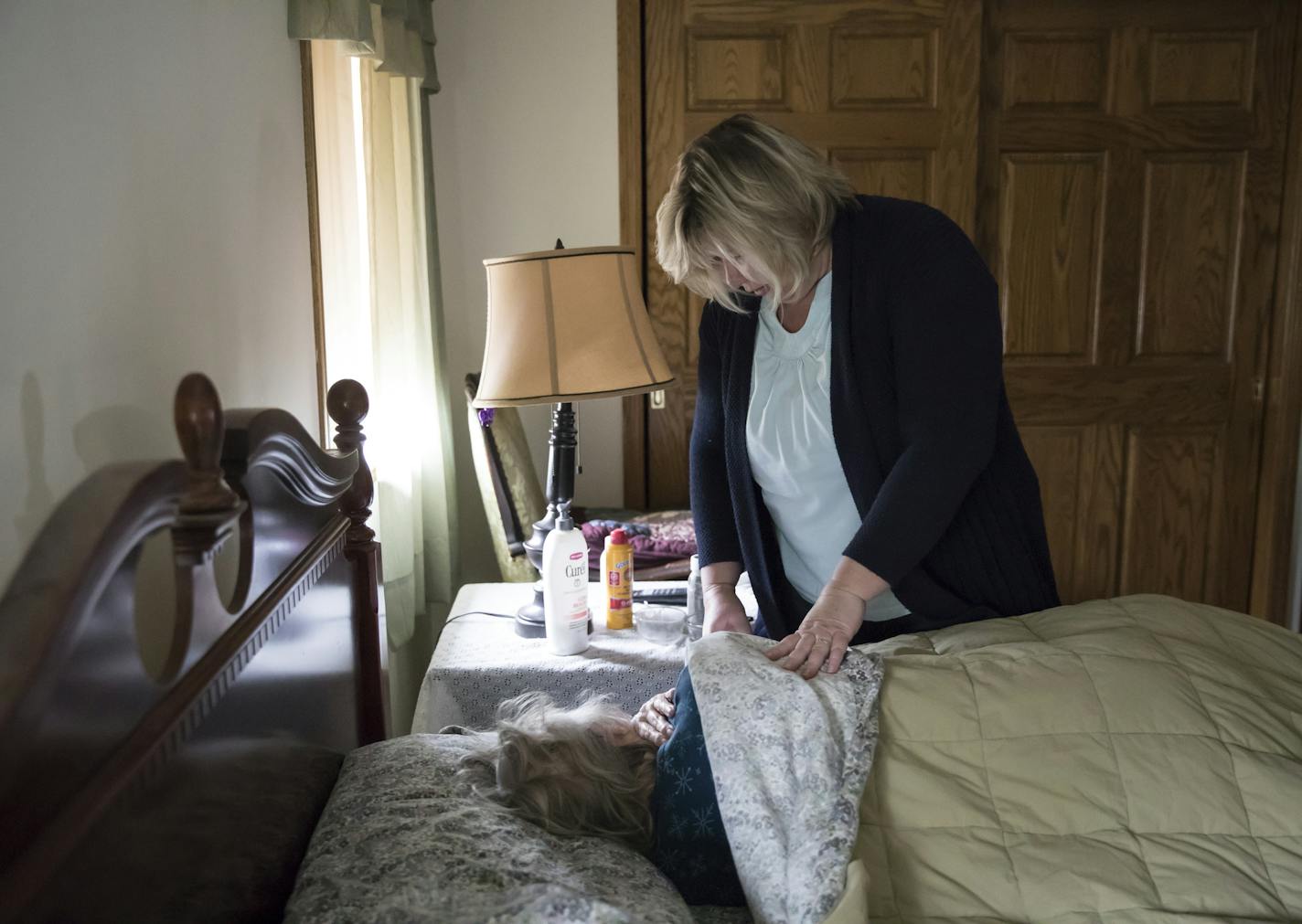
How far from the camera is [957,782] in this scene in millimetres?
1140

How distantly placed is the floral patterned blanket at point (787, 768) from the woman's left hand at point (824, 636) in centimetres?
2

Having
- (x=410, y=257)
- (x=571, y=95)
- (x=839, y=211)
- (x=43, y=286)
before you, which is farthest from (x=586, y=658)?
(x=571, y=95)

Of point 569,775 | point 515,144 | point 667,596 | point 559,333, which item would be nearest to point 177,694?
point 569,775

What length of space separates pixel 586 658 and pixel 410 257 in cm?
122

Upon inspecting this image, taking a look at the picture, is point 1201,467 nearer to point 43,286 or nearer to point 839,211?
point 839,211

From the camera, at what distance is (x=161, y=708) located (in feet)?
2.43

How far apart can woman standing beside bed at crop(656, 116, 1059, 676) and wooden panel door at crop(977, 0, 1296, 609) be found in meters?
1.95

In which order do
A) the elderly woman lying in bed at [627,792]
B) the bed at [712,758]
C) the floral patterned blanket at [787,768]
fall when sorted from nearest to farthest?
the bed at [712,758] < the floral patterned blanket at [787,768] < the elderly woman lying in bed at [627,792]

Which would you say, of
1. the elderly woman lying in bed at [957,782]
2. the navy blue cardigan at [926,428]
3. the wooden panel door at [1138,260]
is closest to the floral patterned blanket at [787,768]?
the elderly woman lying in bed at [957,782]

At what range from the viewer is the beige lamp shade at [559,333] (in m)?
1.74

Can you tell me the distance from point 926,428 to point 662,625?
66 cm

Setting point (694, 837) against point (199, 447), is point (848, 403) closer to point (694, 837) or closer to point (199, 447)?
point (694, 837)

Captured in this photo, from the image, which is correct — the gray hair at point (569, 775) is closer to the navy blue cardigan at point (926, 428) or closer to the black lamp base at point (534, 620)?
the navy blue cardigan at point (926, 428)

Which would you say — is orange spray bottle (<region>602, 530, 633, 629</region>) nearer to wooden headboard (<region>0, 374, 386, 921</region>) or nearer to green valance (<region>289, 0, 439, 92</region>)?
wooden headboard (<region>0, 374, 386, 921</region>)
